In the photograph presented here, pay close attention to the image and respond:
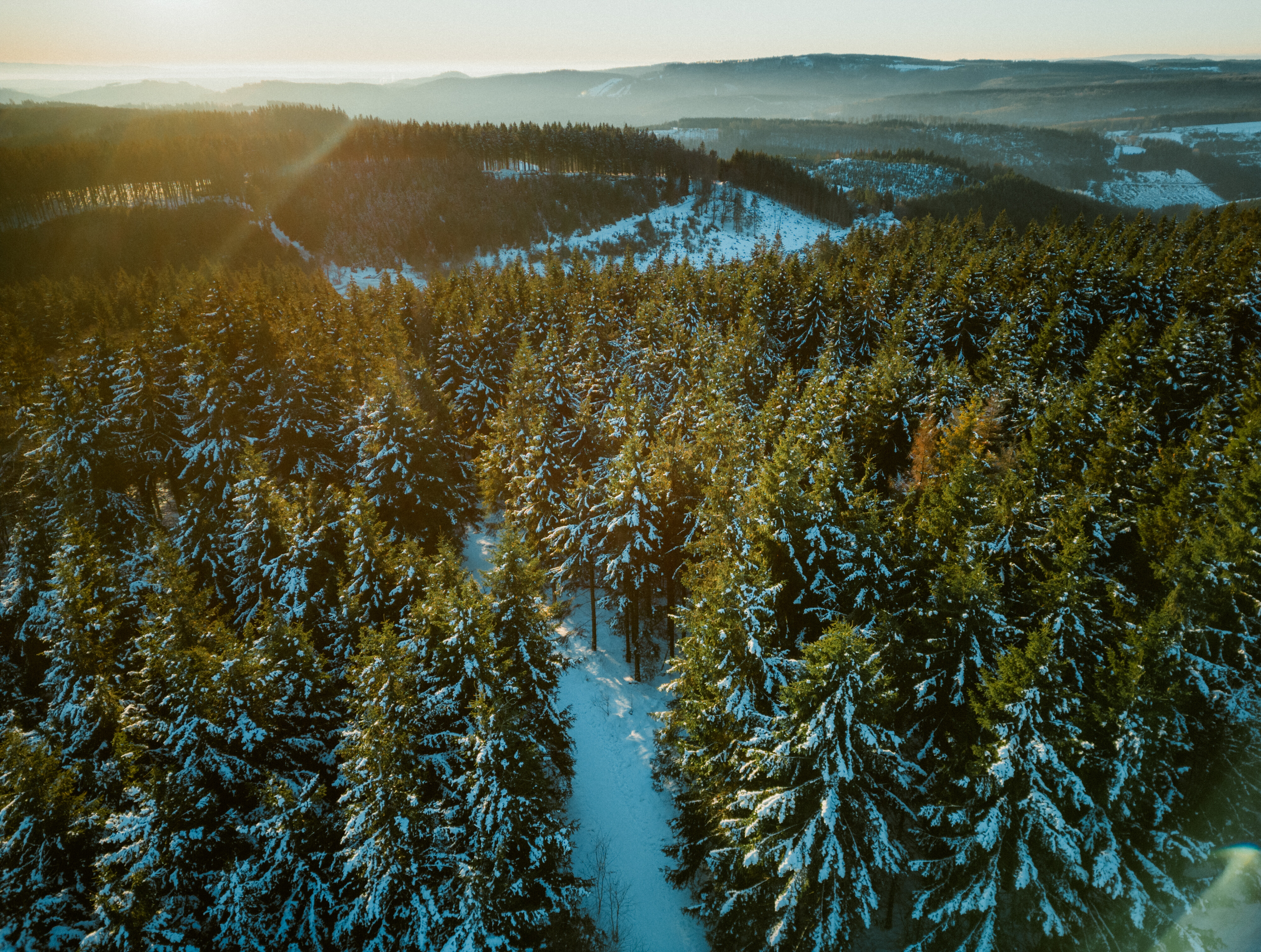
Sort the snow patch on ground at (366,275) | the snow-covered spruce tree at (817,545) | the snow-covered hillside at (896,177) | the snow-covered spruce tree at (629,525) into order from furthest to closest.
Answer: the snow-covered hillside at (896,177) < the snow patch on ground at (366,275) < the snow-covered spruce tree at (629,525) < the snow-covered spruce tree at (817,545)

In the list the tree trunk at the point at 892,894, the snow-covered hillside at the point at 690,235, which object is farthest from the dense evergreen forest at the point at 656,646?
the snow-covered hillside at the point at 690,235

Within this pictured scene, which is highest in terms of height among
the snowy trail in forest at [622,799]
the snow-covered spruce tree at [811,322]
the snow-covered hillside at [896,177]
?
the snow-covered hillside at [896,177]

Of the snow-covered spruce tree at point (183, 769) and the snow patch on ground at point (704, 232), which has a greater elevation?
the snow patch on ground at point (704, 232)

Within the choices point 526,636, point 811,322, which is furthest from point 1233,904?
point 811,322

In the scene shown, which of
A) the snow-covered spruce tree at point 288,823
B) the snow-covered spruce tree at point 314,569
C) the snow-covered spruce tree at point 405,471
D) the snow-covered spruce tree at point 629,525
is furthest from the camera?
the snow-covered spruce tree at point 405,471

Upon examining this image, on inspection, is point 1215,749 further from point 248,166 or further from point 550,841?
point 248,166

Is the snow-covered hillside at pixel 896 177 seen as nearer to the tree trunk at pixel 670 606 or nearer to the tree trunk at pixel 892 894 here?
the tree trunk at pixel 670 606

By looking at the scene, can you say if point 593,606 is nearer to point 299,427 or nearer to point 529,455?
point 529,455
